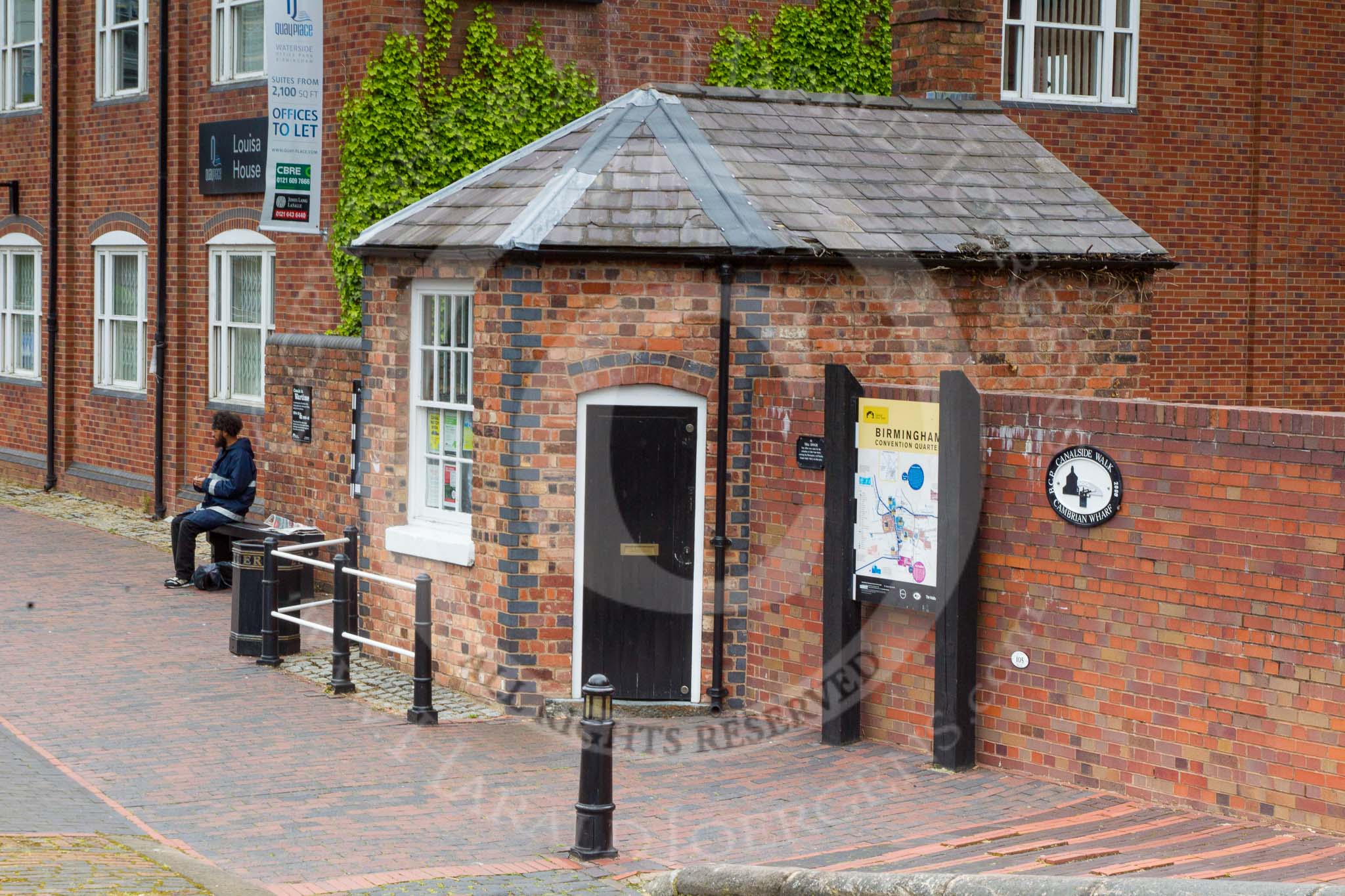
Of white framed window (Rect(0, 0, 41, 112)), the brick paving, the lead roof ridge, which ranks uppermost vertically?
white framed window (Rect(0, 0, 41, 112))

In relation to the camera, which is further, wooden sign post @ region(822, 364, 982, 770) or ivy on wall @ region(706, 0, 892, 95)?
ivy on wall @ region(706, 0, 892, 95)

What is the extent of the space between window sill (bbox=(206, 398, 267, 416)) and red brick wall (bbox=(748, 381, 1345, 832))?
930cm

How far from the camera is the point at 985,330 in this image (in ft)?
37.3

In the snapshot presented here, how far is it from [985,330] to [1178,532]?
339cm

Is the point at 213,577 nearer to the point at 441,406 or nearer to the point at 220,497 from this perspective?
the point at 220,497

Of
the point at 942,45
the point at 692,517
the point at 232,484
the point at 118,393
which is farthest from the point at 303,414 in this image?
the point at 942,45

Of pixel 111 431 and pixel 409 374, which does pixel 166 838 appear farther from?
pixel 111 431

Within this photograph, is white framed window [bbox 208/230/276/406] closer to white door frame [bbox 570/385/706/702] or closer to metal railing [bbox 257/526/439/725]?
metal railing [bbox 257/526/439/725]

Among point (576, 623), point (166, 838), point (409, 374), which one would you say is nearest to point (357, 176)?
point (409, 374)

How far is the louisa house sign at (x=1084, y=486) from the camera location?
28.2 ft

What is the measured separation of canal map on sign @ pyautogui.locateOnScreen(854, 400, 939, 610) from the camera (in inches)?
370

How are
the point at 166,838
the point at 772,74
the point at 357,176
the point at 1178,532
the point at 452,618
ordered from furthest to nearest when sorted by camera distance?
the point at 772,74 < the point at 357,176 < the point at 452,618 < the point at 1178,532 < the point at 166,838

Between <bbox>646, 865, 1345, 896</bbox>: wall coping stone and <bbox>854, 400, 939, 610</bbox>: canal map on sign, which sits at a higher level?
<bbox>854, 400, 939, 610</bbox>: canal map on sign

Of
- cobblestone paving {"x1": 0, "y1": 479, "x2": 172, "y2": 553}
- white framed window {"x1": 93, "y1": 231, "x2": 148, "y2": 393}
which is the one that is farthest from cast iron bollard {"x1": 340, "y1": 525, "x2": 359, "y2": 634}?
white framed window {"x1": 93, "y1": 231, "x2": 148, "y2": 393}
